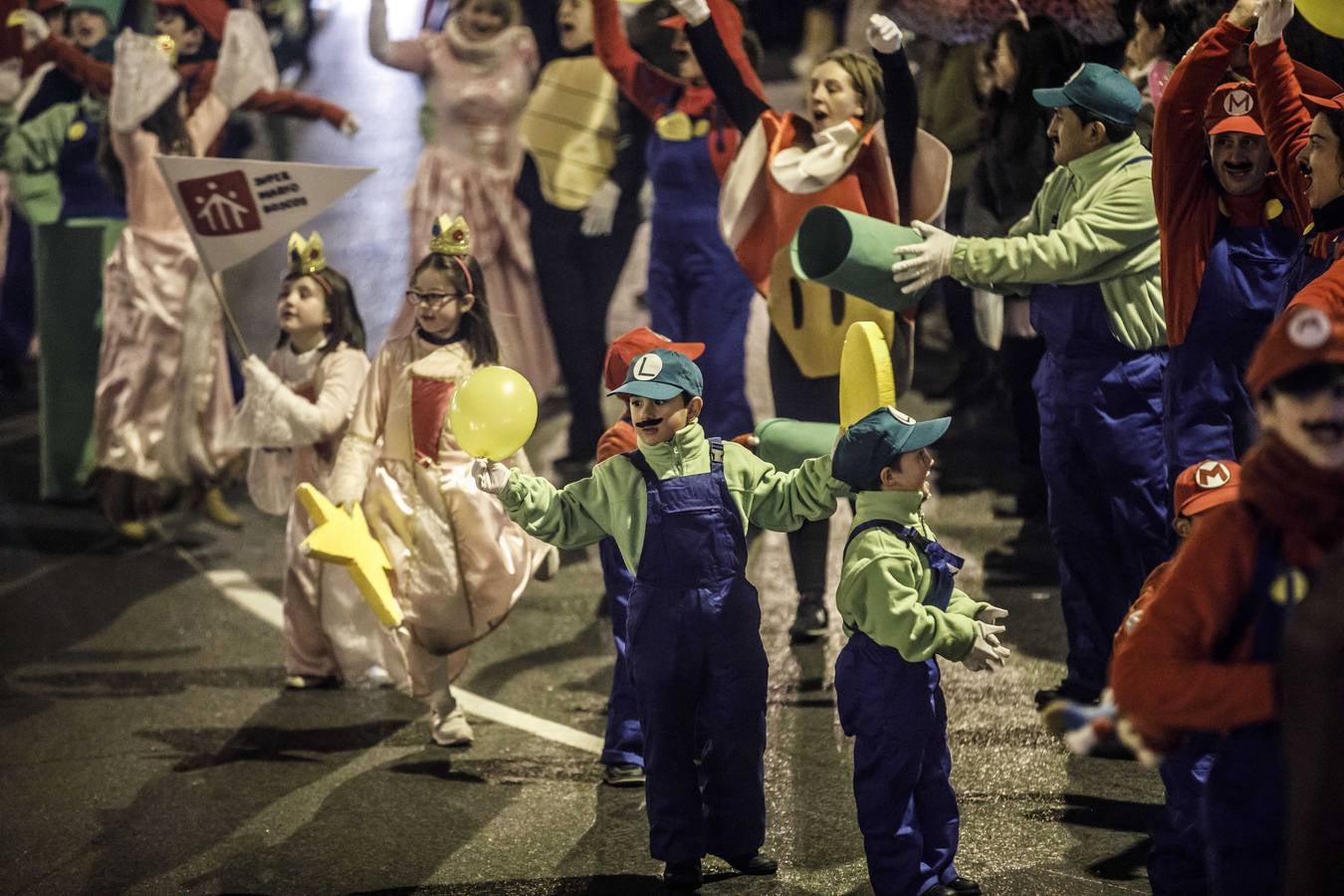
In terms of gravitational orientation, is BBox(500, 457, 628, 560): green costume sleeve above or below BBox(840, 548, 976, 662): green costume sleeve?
above

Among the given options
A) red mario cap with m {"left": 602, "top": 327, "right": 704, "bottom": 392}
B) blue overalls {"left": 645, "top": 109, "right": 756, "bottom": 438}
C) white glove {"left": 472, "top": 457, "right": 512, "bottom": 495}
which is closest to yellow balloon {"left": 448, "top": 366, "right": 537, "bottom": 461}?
white glove {"left": 472, "top": 457, "right": 512, "bottom": 495}

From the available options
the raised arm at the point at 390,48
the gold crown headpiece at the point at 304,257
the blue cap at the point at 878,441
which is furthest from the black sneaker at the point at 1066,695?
the raised arm at the point at 390,48

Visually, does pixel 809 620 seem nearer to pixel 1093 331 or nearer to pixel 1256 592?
pixel 1093 331

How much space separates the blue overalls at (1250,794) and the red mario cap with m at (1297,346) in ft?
1.14

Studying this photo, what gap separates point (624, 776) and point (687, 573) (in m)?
1.10

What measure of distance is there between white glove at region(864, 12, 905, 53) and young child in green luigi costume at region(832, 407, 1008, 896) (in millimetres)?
1692

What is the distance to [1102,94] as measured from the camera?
5066 millimetres

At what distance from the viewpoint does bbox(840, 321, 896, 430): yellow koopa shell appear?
4.27 meters

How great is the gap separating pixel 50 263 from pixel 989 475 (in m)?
4.27

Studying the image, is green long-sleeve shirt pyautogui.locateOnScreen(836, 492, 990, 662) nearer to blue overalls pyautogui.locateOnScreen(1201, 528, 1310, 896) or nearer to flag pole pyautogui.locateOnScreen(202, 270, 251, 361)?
blue overalls pyautogui.locateOnScreen(1201, 528, 1310, 896)

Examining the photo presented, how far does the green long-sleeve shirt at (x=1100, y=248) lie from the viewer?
16.5 feet

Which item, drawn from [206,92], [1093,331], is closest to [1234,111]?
[1093,331]

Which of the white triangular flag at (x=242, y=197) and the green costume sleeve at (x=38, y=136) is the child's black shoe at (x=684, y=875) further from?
the green costume sleeve at (x=38, y=136)

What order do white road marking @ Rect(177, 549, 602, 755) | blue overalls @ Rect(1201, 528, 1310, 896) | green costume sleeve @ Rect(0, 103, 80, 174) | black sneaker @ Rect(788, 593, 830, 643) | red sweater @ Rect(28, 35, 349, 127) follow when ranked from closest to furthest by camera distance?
blue overalls @ Rect(1201, 528, 1310, 896), white road marking @ Rect(177, 549, 602, 755), black sneaker @ Rect(788, 593, 830, 643), red sweater @ Rect(28, 35, 349, 127), green costume sleeve @ Rect(0, 103, 80, 174)
